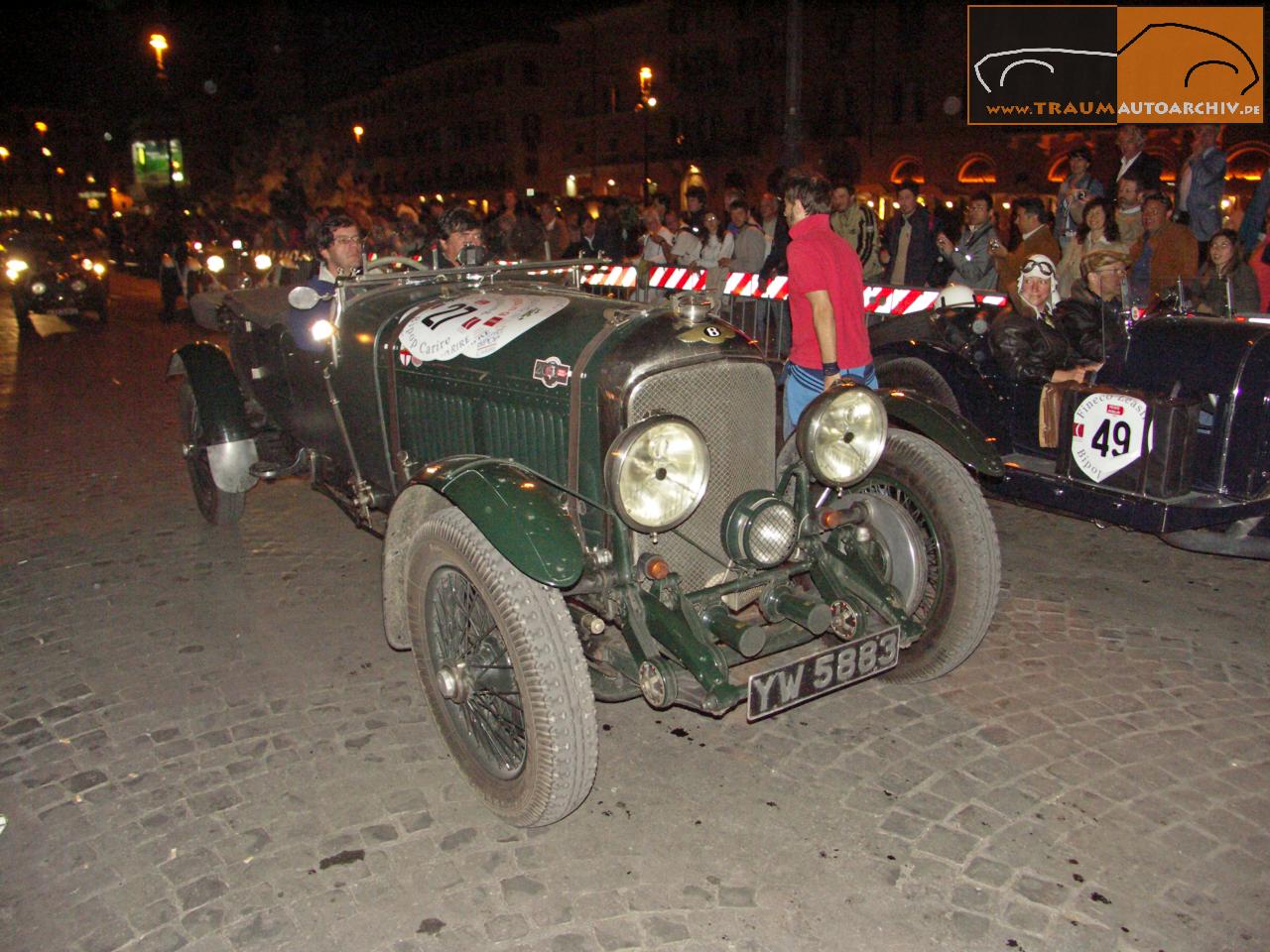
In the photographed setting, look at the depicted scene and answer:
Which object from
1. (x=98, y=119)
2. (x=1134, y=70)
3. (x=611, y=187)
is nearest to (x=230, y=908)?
(x=1134, y=70)

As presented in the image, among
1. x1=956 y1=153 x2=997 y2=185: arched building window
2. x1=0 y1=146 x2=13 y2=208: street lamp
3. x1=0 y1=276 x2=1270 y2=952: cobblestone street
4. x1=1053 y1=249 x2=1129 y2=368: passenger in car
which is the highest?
x1=0 y1=146 x2=13 y2=208: street lamp

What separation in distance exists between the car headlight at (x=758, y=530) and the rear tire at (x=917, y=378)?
9.83 feet

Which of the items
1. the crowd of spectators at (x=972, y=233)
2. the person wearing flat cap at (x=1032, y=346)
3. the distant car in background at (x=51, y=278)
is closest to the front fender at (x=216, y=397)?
the crowd of spectators at (x=972, y=233)

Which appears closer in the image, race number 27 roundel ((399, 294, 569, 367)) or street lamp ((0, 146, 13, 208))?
race number 27 roundel ((399, 294, 569, 367))

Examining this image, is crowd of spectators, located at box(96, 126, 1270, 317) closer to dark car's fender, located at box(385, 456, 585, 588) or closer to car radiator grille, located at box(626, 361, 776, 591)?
car radiator grille, located at box(626, 361, 776, 591)

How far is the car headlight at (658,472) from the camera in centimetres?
296

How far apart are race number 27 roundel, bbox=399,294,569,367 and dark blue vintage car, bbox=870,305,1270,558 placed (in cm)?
285

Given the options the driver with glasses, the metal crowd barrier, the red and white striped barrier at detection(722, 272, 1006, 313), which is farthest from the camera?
the metal crowd barrier

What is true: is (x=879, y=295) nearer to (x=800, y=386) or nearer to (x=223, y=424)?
(x=800, y=386)

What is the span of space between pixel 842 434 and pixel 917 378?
304cm

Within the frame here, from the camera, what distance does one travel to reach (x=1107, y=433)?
4805 millimetres

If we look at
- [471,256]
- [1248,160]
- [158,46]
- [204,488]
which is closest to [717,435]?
[471,256]

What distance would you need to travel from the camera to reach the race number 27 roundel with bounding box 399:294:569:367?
3.73 meters

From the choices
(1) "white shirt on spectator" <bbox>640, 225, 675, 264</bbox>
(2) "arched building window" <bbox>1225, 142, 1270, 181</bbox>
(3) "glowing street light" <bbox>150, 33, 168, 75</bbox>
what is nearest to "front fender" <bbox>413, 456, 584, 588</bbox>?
(1) "white shirt on spectator" <bbox>640, 225, 675, 264</bbox>
